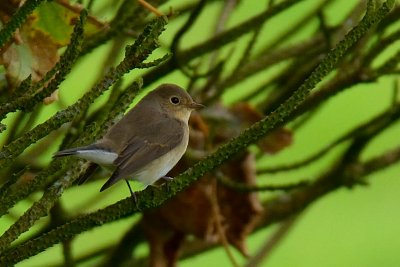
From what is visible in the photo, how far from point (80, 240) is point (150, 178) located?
186 cm

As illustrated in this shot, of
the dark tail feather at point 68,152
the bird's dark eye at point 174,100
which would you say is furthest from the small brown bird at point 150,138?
the dark tail feather at point 68,152

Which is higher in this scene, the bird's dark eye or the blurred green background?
the blurred green background

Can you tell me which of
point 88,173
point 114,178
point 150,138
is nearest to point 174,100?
point 150,138

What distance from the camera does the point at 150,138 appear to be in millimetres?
2641

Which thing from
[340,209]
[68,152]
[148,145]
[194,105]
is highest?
[340,209]

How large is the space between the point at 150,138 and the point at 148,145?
0.19 ft

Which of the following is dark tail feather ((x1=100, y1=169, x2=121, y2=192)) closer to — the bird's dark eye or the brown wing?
the brown wing

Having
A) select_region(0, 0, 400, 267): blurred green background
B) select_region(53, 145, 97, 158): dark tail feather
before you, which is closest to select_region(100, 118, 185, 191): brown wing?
select_region(53, 145, 97, 158): dark tail feather

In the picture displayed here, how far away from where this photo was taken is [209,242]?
114 inches

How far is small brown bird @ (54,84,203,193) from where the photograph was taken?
2.38 meters

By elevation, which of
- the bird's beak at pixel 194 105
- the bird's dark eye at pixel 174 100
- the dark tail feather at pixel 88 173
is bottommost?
the dark tail feather at pixel 88 173

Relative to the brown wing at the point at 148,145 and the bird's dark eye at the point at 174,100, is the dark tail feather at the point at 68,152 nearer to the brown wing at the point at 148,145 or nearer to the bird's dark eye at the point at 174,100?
the brown wing at the point at 148,145

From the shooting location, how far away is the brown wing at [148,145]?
2.38 metres

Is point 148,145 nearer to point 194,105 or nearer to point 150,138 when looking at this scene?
point 150,138
